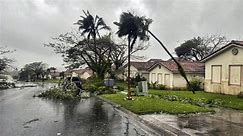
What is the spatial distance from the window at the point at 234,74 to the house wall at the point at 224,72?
24 centimetres

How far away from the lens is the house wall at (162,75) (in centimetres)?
3866

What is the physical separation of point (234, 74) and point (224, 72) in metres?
1.52

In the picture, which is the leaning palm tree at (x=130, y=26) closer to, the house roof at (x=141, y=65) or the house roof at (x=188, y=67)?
the house roof at (x=188, y=67)

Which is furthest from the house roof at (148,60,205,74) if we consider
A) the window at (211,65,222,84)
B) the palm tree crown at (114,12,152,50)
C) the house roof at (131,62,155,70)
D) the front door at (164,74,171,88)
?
the house roof at (131,62,155,70)

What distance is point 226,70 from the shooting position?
91.2 ft

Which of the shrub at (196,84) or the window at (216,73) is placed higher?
the window at (216,73)

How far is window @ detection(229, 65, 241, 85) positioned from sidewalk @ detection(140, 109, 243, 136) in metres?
10.7

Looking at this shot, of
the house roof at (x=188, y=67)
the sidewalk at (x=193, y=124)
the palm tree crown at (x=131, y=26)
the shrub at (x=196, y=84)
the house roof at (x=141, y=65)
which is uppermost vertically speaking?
the palm tree crown at (x=131, y=26)

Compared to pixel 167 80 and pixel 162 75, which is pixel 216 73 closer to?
pixel 167 80

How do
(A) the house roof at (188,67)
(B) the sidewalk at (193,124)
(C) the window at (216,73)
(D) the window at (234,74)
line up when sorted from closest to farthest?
(B) the sidewalk at (193,124) < (D) the window at (234,74) < (C) the window at (216,73) < (A) the house roof at (188,67)

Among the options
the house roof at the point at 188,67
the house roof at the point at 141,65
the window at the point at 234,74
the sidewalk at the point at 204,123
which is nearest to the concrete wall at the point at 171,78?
the house roof at the point at 188,67

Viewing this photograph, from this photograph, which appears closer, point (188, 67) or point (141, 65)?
point (188, 67)

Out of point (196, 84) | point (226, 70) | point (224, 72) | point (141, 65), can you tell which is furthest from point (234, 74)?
point (141, 65)

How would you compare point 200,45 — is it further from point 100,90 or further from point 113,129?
point 113,129
